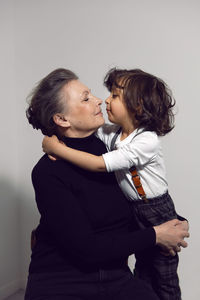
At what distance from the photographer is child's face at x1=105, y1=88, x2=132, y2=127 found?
150 centimetres

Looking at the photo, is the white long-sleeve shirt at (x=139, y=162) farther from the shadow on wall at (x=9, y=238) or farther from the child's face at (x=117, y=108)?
the shadow on wall at (x=9, y=238)

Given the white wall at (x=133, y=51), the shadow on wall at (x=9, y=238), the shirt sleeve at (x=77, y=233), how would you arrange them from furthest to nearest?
the shadow on wall at (x=9, y=238), the white wall at (x=133, y=51), the shirt sleeve at (x=77, y=233)

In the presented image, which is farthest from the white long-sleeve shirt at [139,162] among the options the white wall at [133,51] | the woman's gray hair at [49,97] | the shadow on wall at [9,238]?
the shadow on wall at [9,238]

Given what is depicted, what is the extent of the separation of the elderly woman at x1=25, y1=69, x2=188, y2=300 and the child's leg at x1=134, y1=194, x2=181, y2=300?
0.18 feet

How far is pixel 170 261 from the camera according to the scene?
1.47 m

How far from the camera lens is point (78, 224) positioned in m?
1.31

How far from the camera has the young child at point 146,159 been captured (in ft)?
4.75

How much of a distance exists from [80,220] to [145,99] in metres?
0.54

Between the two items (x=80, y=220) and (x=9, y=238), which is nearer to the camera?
(x=80, y=220)

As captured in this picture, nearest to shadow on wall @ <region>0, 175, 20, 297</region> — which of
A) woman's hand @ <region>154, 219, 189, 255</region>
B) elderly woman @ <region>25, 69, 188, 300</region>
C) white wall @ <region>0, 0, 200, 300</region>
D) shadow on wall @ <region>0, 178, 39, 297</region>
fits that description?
shadow on wall @ <region>0, 178, 39, 297</region>

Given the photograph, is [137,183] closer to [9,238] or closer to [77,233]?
[77,233]

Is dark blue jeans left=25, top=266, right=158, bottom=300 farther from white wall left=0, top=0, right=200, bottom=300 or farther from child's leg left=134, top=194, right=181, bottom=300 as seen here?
white wall left=0, top=0, right=200, bottom=300

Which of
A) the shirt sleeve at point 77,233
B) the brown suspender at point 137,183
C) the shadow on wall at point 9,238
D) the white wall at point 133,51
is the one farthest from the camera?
the shadow on wall at point 9,238

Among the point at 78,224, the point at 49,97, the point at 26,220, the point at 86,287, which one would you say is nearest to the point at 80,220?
the point at 78,224
